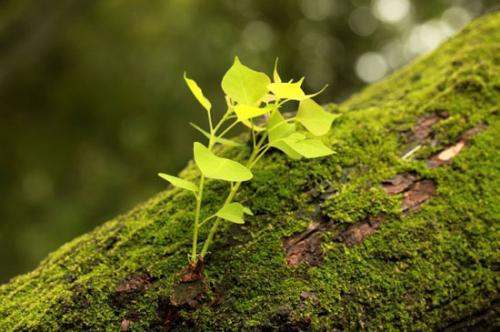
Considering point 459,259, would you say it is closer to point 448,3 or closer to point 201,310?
point 201,310

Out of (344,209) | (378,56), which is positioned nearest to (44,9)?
(344,209)

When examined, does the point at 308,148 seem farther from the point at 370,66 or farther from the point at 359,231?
the point at 370,66

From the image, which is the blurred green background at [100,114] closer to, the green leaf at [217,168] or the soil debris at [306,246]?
the soil debris at [306,246]

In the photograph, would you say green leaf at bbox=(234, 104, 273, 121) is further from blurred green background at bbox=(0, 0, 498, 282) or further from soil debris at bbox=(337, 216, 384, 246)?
blurred green background at bbox=(0, 0, 498, 282)

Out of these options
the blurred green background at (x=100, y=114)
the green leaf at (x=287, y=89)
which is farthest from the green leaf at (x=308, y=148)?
the blurred green background at (x=100, y=114)

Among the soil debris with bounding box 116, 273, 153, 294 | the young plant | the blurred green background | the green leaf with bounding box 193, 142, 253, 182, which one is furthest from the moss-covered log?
the blurred green background

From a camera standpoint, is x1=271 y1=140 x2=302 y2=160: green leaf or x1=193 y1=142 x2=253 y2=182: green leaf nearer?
x1=193 y1=142 x2=253 y2=182: green leaf

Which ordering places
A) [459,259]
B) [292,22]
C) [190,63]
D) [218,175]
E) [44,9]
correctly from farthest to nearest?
[292,22]
[190,63]
[44,9]
[459,259]
[218,175]
